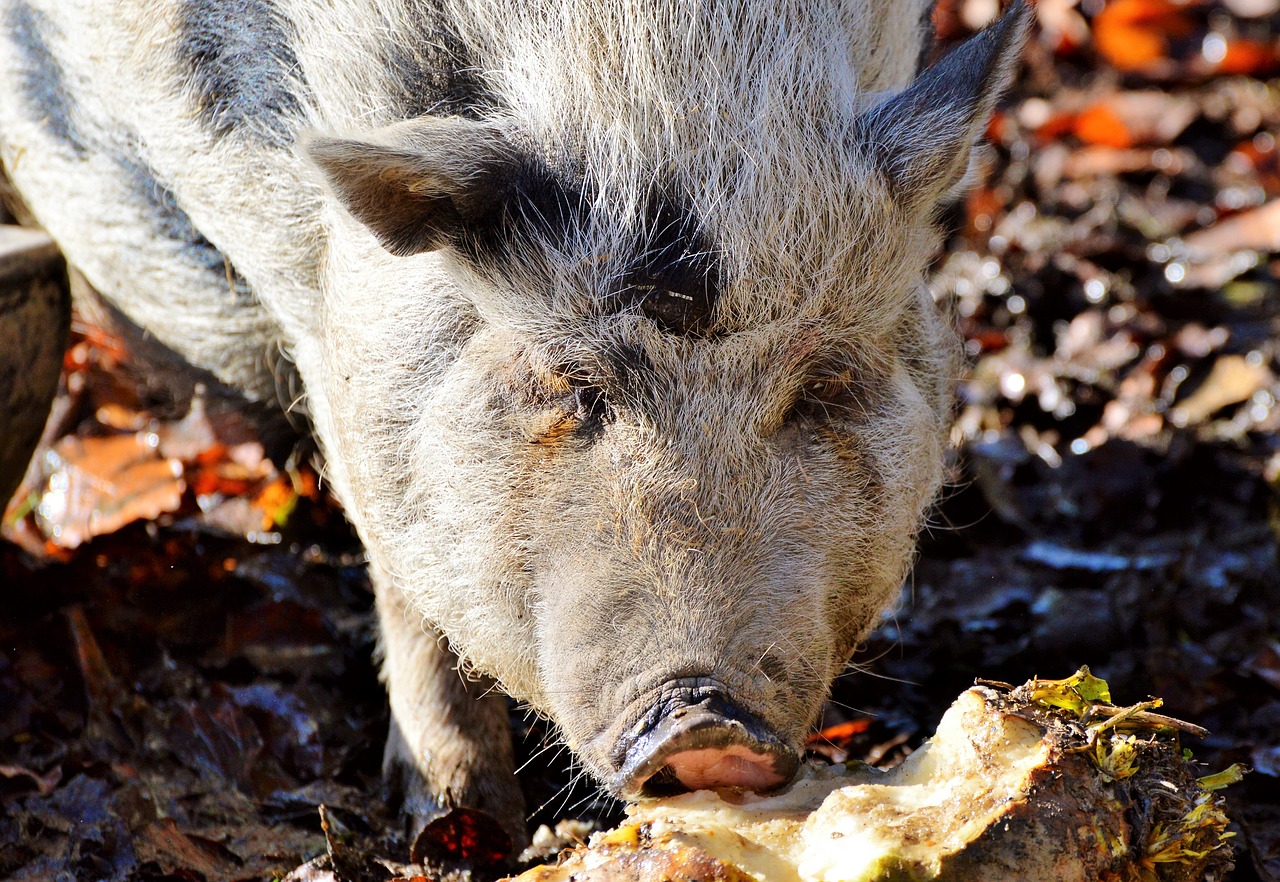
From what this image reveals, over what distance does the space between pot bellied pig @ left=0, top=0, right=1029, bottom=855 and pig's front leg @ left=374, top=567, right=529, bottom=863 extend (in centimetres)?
37

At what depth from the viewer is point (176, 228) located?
3361 millimetres

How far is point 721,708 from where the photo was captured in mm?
2070

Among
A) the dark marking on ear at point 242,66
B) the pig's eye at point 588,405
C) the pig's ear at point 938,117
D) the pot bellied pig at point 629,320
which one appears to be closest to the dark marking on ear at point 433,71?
the pot bellied pig at point 629,320

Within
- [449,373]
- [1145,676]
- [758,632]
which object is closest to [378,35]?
[449,373]

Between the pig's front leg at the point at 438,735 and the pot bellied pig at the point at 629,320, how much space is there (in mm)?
375

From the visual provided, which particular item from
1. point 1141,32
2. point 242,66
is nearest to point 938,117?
point 242,66

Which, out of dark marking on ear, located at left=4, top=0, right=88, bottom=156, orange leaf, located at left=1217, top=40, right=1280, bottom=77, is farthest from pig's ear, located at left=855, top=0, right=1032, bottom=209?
orange leaf, located at left=1217, top=40, right=1280, bottom=77

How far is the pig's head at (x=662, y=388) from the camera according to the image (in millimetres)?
2191

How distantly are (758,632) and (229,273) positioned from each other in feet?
5.68

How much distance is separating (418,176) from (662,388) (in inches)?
21.1

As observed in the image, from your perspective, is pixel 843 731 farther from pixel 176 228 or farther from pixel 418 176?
pixel 176 228

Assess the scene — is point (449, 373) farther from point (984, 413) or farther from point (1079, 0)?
point (1079, 0)

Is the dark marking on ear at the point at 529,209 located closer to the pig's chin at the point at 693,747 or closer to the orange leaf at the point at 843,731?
the pig's chin at the point at 693,747

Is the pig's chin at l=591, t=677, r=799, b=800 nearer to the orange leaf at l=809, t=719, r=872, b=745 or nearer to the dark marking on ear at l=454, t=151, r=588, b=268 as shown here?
the dark marking on ear at l=454, t=151, r=588, b=268
